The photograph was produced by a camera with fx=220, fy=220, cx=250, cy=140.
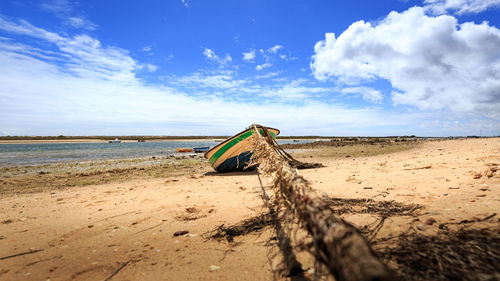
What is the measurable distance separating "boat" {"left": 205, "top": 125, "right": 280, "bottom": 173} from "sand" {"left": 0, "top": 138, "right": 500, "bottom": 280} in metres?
3.32

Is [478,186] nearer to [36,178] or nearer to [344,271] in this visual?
[344,271]

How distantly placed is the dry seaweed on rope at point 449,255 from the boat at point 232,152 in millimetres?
6782

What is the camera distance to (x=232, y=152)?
354 inches

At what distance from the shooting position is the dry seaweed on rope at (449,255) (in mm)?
1422

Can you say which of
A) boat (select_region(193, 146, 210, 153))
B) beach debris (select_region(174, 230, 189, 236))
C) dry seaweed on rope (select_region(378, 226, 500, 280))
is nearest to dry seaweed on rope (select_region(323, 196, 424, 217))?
dry seaweed on rope (select_region(378, 226, 500, 280))

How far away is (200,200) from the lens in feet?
15.8

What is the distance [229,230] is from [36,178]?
10748mm

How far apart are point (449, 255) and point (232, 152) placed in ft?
25.2

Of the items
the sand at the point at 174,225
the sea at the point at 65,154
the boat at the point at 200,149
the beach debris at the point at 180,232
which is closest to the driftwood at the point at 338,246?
the sand at the point at 174,225

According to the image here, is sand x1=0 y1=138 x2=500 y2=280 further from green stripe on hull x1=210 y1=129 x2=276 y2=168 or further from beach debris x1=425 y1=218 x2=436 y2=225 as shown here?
green stripe on hull x1=210 y1=129 x2=276 y2=168

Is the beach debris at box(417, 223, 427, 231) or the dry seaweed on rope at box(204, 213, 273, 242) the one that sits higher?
the beach debris at box(417, 223, 427, 231)

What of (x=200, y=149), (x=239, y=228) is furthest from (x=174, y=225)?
(x=200, y=149)

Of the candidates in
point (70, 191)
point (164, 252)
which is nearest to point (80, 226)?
point (164, 252)

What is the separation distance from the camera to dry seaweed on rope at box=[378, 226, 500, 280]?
142 centimetres
